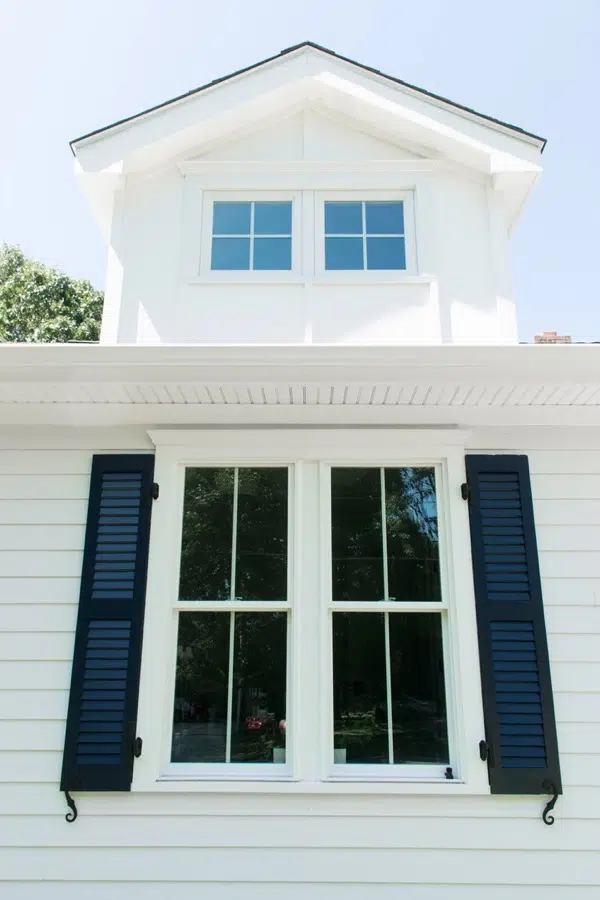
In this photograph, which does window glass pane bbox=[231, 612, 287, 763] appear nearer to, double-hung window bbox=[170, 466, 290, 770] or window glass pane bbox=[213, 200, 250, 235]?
double-hung window bbox=[170, 466, 290, 770]

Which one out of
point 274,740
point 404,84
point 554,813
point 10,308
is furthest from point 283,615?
point 10,308

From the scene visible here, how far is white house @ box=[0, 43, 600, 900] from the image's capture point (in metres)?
2.91

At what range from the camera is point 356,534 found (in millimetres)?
3383

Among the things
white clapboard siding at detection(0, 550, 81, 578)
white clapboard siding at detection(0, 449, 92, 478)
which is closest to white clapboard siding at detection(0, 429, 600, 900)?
white clapboard siding at detection(0, 550, 81, 578)

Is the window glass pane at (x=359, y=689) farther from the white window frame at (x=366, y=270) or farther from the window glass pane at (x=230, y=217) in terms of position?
the window glass pane at (x=230, y=217)

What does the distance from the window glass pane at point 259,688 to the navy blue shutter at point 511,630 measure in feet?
3.17

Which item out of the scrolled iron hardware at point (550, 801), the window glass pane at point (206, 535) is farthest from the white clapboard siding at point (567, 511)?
the window glass pane at point (206, 535)

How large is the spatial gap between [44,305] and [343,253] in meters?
13.2

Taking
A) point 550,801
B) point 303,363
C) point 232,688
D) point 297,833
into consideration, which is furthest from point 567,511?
point 297,833

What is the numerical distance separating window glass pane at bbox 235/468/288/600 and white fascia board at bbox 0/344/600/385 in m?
0.67

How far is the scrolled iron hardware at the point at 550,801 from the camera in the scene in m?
2.91

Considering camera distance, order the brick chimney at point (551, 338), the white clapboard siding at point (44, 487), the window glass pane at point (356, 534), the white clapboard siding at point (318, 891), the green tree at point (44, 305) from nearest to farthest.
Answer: the white clapboard siding at point (318, 891) → the window glass pane at point (356, 534) → the white clapboard siding at point (44, 487) → the brick chimney at point (551, 338) → the green tree at point (44, 305)

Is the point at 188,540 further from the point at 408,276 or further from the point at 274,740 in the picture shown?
the point at 408,276

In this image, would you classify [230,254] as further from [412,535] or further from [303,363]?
[412,535]
